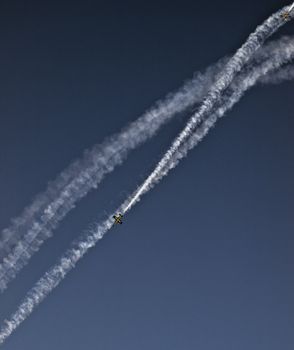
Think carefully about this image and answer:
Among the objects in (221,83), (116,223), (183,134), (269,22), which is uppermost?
(269,22)

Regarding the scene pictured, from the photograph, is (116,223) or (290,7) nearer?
(290,7)

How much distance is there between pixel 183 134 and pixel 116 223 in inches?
379

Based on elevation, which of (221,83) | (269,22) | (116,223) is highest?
(269,22)

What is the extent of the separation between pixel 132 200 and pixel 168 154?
16.8ft

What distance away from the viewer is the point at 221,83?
194 feet

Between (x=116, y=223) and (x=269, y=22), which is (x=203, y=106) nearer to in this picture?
(x=269, y=22)

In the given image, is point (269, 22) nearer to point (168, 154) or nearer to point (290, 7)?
point (290, 7)

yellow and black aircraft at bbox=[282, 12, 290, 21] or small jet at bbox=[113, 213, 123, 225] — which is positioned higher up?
yellow and black aircraft at bbox=[282, 12, 290, 21]

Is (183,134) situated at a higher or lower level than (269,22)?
lower

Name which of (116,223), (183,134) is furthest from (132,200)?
(183,134)

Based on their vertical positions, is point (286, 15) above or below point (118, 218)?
above

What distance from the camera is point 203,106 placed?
5991cm

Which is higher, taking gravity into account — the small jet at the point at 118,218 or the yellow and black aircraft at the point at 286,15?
the yellow and black aircraft at the point at 286,15

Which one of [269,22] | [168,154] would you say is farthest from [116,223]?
[269,22]
